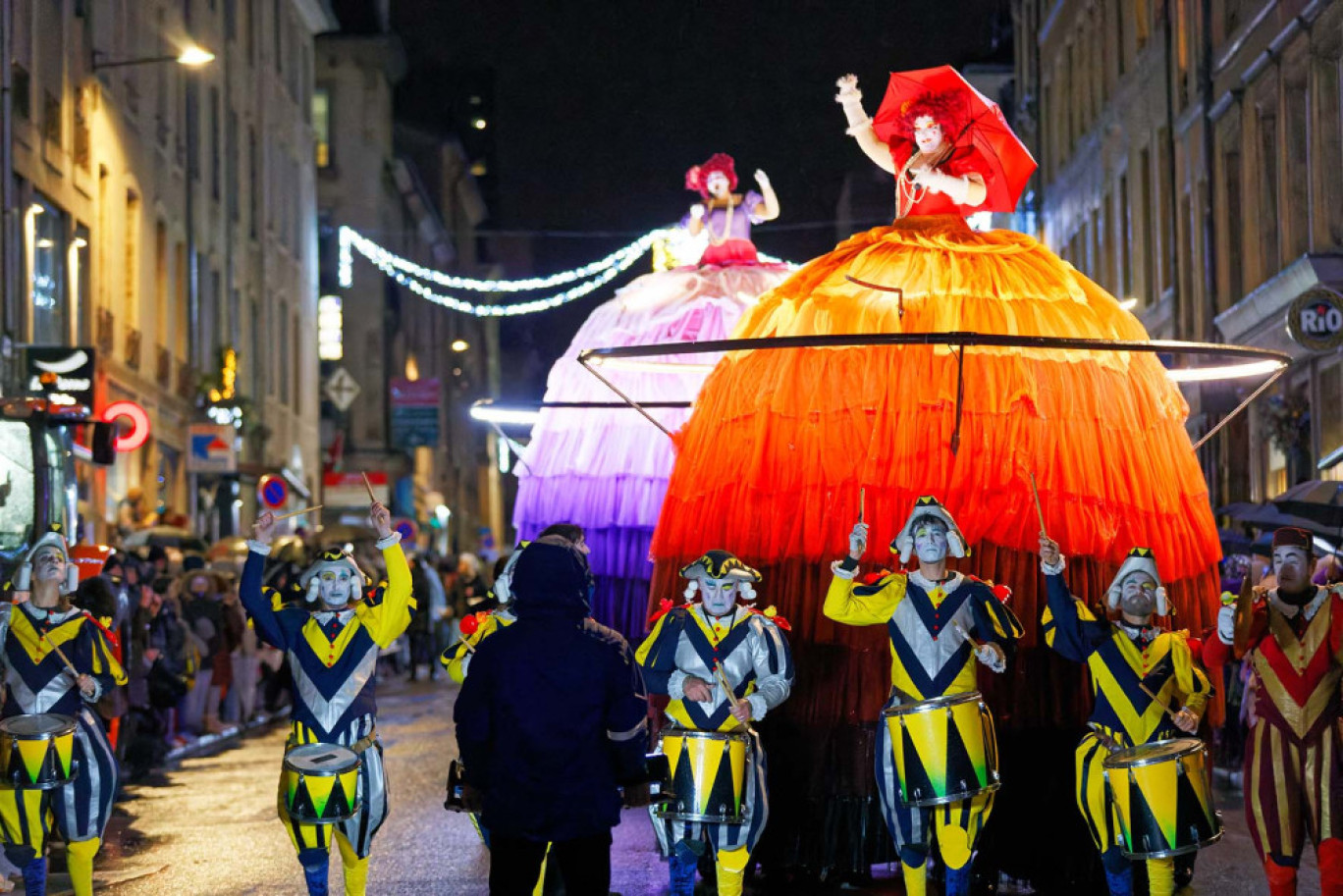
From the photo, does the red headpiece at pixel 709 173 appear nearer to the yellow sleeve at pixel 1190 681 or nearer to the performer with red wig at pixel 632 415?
the performer with red wig at pixel 632 415

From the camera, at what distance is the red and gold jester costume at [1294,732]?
30.8 feet

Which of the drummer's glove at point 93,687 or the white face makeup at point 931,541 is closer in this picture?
the white face makeup at point 931,541

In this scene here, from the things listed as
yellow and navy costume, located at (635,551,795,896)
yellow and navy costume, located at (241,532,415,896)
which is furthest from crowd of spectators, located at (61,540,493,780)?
yellow and navy costume, located at (635,551,795,896)

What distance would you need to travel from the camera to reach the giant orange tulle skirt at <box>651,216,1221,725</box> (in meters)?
10.1

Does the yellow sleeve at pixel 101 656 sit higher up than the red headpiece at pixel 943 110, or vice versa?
the red headpiece at pixel 943 110

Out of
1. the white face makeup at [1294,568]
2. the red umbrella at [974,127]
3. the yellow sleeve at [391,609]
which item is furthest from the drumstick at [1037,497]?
the yellow sleeve at [391,609]

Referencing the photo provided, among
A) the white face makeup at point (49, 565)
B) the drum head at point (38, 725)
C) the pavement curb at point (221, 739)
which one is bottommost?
the pavement curb at point (221, 739)

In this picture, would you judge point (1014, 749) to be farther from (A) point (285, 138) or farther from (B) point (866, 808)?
(A) point (285, 138)

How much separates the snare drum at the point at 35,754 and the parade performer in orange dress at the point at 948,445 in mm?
3088

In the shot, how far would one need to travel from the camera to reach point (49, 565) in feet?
34.1

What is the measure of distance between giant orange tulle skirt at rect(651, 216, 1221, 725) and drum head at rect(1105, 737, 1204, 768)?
985 mm

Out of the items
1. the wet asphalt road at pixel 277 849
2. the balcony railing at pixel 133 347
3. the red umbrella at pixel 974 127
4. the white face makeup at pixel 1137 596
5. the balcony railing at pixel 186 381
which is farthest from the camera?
the balcony railing at pixel 186 381

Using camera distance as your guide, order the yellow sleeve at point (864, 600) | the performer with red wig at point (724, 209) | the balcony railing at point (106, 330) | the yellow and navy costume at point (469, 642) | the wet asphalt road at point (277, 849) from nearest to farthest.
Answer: the yellow sleeve at point (864, 600)
the yellow and navy costume at point (469, 642)
the wet asphalt road at point (277, 849)
the performer with red wig at point (724, 209)
the balcony railing at point (106, 330)

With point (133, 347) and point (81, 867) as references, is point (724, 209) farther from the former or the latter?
point (133, 347)
